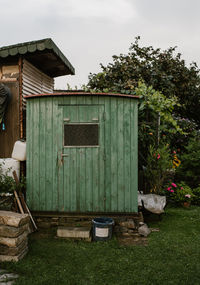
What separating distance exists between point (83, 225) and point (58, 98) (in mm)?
2524

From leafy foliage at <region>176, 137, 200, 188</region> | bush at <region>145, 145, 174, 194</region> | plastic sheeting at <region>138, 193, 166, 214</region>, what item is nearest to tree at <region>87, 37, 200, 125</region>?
leafy foliage at <region>176, 137, 200, 188</region>

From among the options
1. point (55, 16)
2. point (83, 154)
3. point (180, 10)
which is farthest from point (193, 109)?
point (83, 154)

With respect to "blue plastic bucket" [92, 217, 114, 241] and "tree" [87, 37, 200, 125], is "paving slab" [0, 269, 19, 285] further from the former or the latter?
"tree" [87, 37, 200, 125]

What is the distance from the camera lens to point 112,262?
3809 millimetres

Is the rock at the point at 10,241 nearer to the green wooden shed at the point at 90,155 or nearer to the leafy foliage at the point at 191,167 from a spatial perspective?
the green wooden shed at the point at 90,155

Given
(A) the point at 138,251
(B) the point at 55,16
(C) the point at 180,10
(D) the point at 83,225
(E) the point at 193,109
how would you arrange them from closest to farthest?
(A) the point at 138,251, (D) the point at 83,225, (C) the point at 180,10, (B) the point at 55,16, (E) the point at 193,109

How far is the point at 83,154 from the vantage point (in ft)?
16.9

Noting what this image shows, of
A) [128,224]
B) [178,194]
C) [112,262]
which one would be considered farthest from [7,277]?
[178,194]

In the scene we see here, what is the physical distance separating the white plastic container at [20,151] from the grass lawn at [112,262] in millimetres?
1657

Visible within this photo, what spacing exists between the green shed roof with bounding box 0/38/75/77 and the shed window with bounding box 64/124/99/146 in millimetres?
1852

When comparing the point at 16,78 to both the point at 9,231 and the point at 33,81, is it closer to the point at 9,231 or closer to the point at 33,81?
the point at 33,81

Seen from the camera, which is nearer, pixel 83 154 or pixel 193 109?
pixel 83 154

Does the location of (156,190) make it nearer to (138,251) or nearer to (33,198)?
(138,251)

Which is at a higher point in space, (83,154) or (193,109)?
(193,109)
